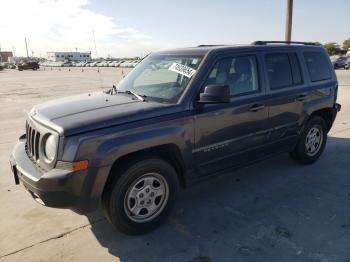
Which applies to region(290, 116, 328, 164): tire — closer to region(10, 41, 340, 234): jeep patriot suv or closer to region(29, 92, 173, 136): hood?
region(10, 41, 340, 234): jeep patriot suv

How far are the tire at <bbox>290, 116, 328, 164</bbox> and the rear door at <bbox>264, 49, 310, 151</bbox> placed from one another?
32 cm

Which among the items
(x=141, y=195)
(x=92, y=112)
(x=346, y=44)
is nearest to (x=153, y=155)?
(x=141, y=195)

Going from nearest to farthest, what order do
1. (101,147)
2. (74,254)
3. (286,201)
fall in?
(101,147), (74,254), (286,201)

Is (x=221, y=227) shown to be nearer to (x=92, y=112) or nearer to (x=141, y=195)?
(x=141, y=195)

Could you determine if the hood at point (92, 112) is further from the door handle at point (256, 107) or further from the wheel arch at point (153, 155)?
the door handle at point (256, 107)

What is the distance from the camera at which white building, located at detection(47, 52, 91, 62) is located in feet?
499

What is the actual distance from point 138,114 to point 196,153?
2.80ft

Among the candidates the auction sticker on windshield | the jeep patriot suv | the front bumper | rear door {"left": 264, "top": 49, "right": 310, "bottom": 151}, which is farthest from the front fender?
rear door {"left": 264, "top": 49, "right": 310, "bottom": 151}

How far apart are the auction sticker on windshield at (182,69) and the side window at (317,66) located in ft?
7.29

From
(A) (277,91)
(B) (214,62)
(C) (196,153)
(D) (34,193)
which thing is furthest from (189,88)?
(D) (34,193)

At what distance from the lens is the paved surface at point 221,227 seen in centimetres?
319

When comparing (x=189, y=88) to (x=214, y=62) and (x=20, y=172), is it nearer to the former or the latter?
(x=214, y=62)

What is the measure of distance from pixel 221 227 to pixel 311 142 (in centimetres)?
268

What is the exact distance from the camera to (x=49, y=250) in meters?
3.29
